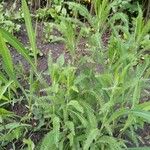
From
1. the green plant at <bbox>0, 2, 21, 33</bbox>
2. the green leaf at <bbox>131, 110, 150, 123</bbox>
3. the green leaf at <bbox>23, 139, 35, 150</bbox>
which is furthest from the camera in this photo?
the green plant at <bbox>0, 2, 21, 33</bbox>

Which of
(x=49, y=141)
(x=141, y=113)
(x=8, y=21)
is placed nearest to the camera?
(x=141, y=113)

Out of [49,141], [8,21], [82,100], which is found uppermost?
[8,21]

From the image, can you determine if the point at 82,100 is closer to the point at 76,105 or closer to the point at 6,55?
the point at 76,105

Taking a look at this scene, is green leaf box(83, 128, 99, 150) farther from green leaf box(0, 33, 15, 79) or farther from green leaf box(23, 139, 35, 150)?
green leaf box(0, 33, 15, 79)

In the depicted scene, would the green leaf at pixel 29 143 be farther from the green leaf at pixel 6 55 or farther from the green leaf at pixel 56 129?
the green leaf at pixel 6 55

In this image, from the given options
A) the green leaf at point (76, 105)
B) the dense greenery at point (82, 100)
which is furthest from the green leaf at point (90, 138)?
the green leaf at point (76, 105)

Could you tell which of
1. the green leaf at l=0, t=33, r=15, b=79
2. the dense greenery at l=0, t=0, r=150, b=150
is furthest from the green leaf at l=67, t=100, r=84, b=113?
the green leaf at l=0, t=33, r=15, b=79

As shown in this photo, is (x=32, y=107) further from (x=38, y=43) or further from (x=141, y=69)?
(x=38, y=43)

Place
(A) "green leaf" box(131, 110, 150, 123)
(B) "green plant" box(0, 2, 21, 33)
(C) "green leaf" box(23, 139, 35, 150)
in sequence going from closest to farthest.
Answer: (A) "green leaf" box(131, 110, 150, 123), (C) "green leaf" box(23, 139, 35, 150), (B) "green plant" box(0, 2, 21, 33)

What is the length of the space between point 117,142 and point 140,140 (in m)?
0.28

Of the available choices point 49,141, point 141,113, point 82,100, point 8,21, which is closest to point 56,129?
point 49,141

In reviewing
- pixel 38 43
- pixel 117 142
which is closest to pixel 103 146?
pixel 117 142

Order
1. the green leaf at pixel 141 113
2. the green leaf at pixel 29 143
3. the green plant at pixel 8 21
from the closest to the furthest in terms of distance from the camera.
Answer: the green leaf at pixel 141 113 → the green leaf at pixel 29 143 → the green plant at pixel 8 21

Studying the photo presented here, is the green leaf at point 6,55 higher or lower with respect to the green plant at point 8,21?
higher
